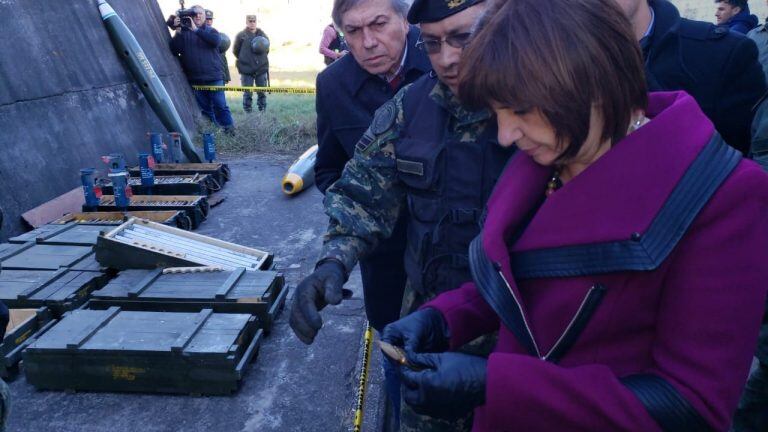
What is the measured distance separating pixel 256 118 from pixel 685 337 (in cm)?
1067

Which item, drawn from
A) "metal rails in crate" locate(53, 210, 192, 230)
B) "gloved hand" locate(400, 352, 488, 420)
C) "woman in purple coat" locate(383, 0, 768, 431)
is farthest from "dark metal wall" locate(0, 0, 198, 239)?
"woman in purple coat" locate(383, 0, 768, 431)

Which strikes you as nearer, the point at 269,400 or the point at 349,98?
the point at 349,98

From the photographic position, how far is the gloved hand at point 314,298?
1832 mm

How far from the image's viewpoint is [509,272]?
1.32m

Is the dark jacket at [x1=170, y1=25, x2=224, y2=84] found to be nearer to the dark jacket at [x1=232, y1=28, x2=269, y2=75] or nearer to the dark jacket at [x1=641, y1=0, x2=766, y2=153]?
the dark jacket at [x1=232, y1=28, x2=269, y2=75]

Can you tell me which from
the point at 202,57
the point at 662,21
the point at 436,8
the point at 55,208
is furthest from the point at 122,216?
the point at 202,57

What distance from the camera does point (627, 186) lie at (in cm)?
116

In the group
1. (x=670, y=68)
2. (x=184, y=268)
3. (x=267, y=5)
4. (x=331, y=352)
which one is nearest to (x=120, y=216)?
(x=184, y=268)

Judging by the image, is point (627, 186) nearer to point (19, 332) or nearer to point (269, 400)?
point (269, 400)

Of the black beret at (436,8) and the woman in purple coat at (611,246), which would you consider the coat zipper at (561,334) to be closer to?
the woman in purple coat at (611,246)

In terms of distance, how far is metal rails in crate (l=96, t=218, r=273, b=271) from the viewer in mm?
4148

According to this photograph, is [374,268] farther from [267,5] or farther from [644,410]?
[267,5]

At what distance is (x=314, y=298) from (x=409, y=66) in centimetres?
131

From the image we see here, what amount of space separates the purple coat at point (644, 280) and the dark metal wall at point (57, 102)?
18.1 ft
